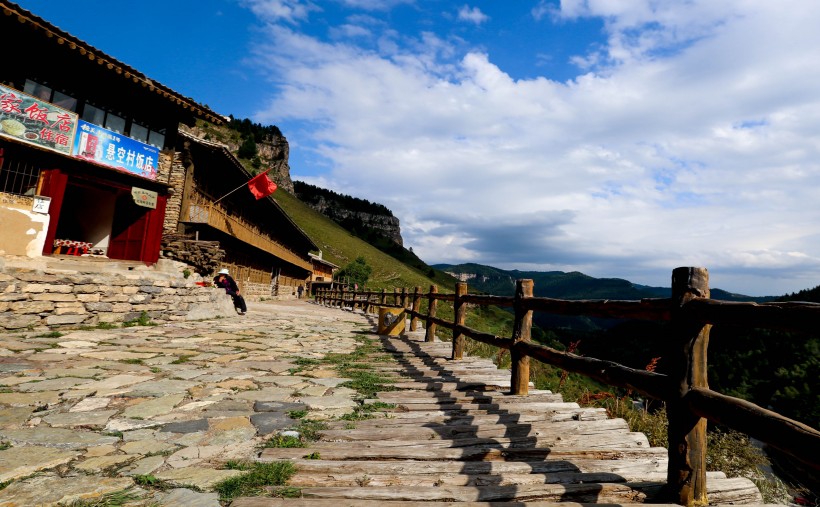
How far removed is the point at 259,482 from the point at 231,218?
2166cm

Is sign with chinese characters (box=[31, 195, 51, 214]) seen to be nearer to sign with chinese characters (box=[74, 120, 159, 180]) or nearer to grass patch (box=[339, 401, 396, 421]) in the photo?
sign with chinese characters (box=[74, 120, 159, 180])

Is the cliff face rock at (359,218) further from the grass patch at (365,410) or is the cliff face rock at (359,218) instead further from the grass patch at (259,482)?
the grass patch at (259,482)

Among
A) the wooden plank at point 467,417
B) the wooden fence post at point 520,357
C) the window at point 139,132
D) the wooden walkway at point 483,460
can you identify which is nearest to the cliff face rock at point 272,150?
the window at point 139,132

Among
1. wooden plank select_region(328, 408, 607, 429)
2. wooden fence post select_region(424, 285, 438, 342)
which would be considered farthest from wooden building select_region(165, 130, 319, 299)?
wooden plank select_region(328, 408, 607, 429)

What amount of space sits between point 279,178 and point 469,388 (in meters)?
119

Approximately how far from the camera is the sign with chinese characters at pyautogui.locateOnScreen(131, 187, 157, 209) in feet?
44.0

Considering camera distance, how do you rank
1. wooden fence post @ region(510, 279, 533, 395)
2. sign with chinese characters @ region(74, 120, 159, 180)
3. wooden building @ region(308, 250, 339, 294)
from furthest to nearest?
1. wooden building @ region(308, 250, 339, 294)
2. sign with chinese characters @ region(74, 120, 159, 180)
3. wooden fence post @ region(510, 279, 533, 395)

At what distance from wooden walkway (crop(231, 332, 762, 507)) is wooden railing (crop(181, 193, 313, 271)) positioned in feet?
53.1

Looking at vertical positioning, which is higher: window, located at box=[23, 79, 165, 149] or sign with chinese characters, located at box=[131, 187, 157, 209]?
window, located at box=[23, 79, 165, 149]

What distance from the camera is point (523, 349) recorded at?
4359 mm

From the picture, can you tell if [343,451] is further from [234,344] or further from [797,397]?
[797,397]

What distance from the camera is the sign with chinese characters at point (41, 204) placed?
10.6 metres

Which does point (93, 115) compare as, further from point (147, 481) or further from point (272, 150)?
point (272, 150)

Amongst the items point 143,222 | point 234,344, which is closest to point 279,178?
point 143,222
